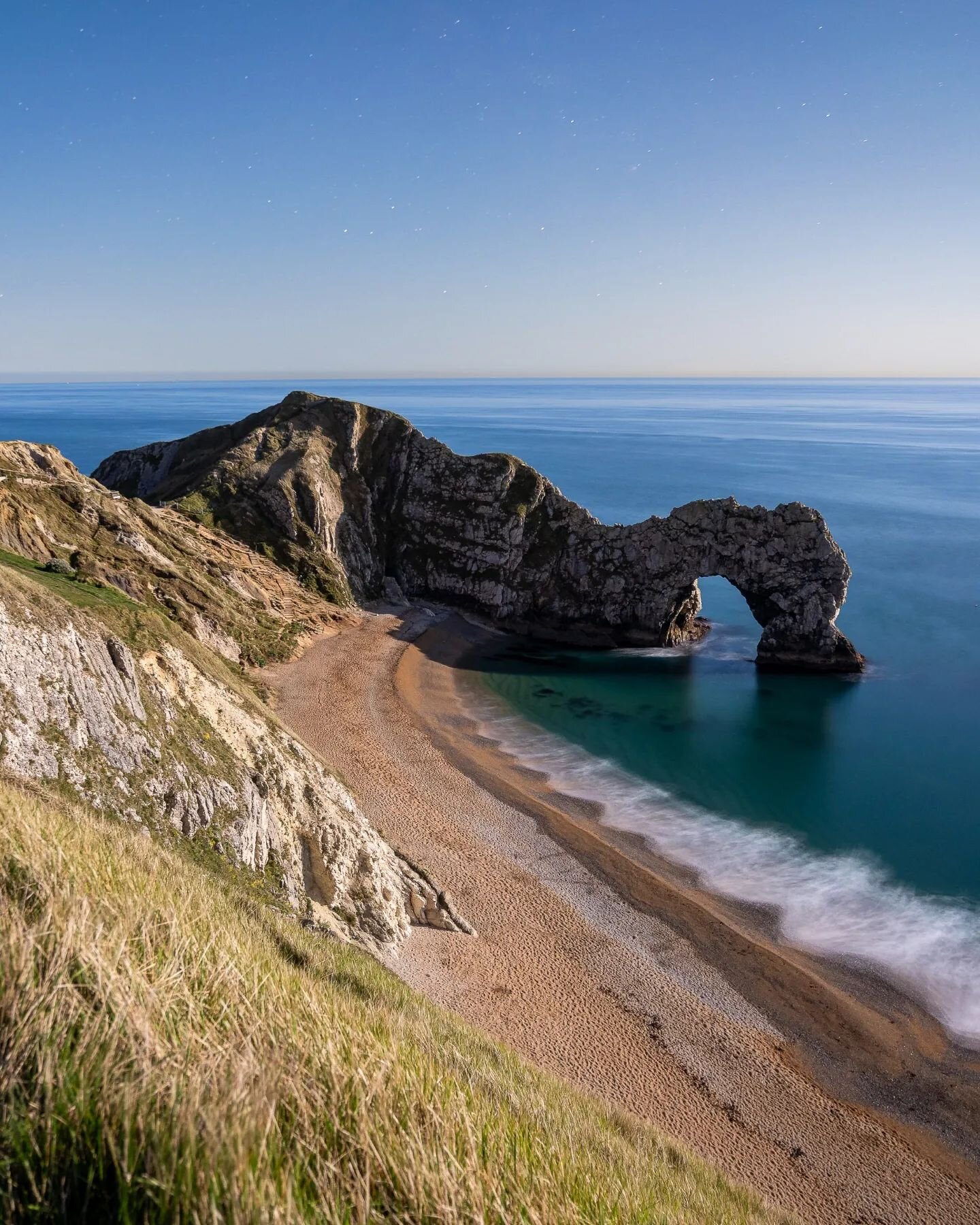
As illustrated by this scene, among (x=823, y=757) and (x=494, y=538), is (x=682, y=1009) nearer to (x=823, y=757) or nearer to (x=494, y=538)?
(x=823, y=757)

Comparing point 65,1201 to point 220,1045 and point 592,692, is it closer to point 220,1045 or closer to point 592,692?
point 220,1045

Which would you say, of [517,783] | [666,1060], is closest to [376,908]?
[666,1060]

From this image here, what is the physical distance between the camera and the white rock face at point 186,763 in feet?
57.0

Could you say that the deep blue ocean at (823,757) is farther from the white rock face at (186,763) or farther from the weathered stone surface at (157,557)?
the weathered stone surface at (157,557)

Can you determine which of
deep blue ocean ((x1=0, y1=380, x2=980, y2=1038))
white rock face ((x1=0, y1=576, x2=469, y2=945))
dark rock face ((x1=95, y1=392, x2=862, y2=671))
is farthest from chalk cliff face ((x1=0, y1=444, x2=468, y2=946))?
dark rock face ((x1=95, y1=392, x2=862, y2=671))

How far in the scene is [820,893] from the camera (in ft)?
93.8

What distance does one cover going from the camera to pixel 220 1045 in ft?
16.2

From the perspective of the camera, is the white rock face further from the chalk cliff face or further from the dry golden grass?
the dry golden grass

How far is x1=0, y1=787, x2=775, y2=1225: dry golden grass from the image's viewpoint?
12.2 feet

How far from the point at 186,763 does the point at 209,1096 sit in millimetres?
16752

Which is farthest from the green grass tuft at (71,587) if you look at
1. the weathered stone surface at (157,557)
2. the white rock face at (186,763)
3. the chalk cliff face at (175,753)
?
the white rock face at (186,763)

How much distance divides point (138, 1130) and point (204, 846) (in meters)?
15.7

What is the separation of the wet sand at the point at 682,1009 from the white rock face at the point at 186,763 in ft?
9.07

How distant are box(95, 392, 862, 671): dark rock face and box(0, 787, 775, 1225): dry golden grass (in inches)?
1950
